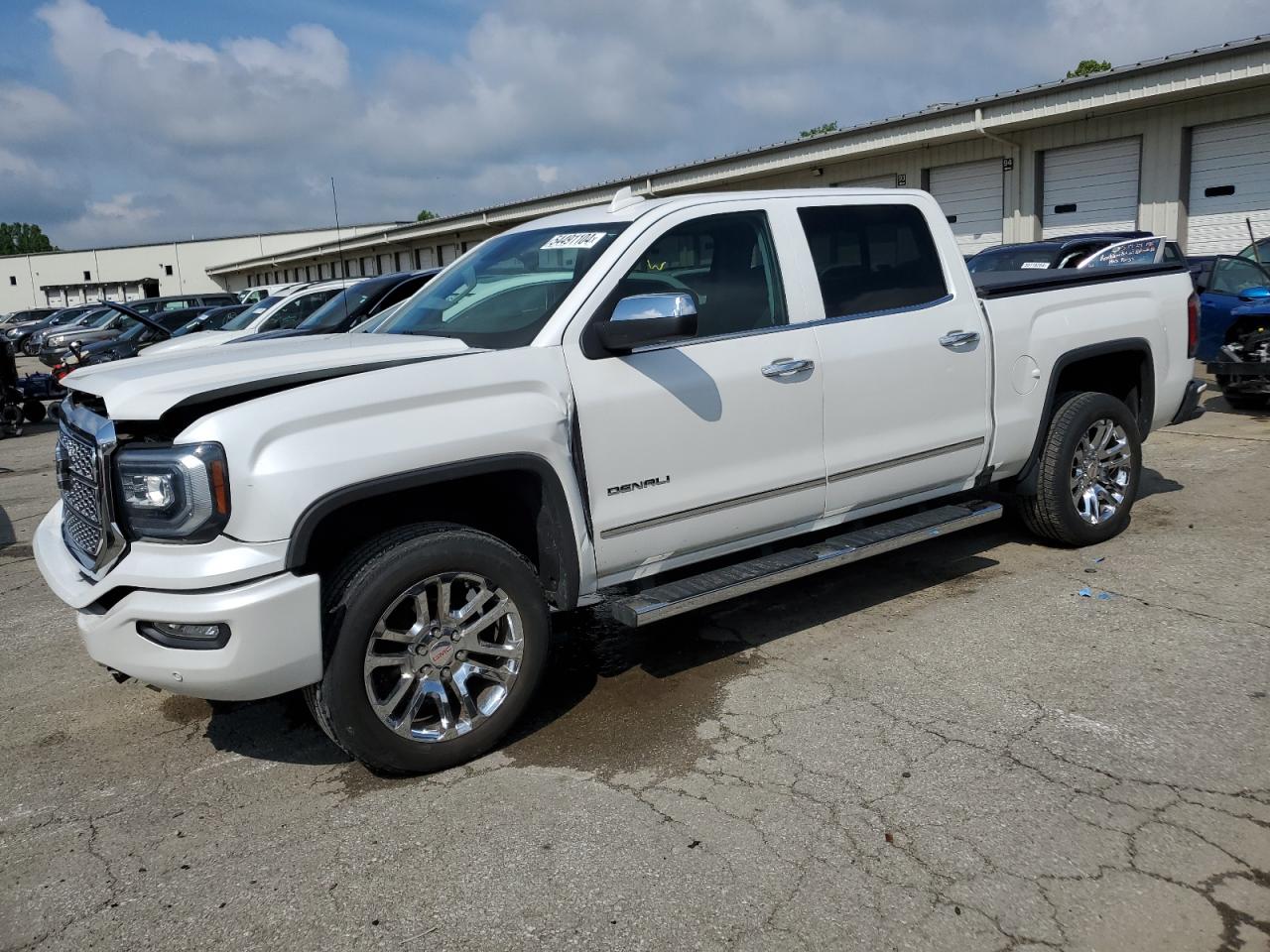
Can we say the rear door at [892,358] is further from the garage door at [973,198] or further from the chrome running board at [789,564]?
the garage door at [973,198]

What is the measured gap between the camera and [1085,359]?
5859 millimetres

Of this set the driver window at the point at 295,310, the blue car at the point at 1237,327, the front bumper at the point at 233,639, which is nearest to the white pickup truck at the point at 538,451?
the front bumper at the point at 233,639

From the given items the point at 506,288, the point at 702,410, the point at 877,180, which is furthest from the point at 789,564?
the point at 877,180

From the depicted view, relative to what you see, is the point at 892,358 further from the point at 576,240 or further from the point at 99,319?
the point at 99,319

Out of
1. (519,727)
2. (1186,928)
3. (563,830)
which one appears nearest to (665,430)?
(519,727)

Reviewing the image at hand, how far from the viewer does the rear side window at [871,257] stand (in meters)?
4.86

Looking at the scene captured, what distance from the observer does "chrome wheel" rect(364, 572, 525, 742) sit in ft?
12.1

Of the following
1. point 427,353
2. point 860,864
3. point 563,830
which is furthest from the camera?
point 427,353

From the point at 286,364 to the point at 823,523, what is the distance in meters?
2.44

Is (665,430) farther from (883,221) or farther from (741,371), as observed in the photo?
(883,221)

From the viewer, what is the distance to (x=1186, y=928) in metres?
2.79

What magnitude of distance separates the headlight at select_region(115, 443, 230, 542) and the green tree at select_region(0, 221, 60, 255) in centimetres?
18258

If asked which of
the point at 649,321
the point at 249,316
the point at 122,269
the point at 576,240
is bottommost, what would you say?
the point at 649,321

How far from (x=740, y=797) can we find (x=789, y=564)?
1.23m
